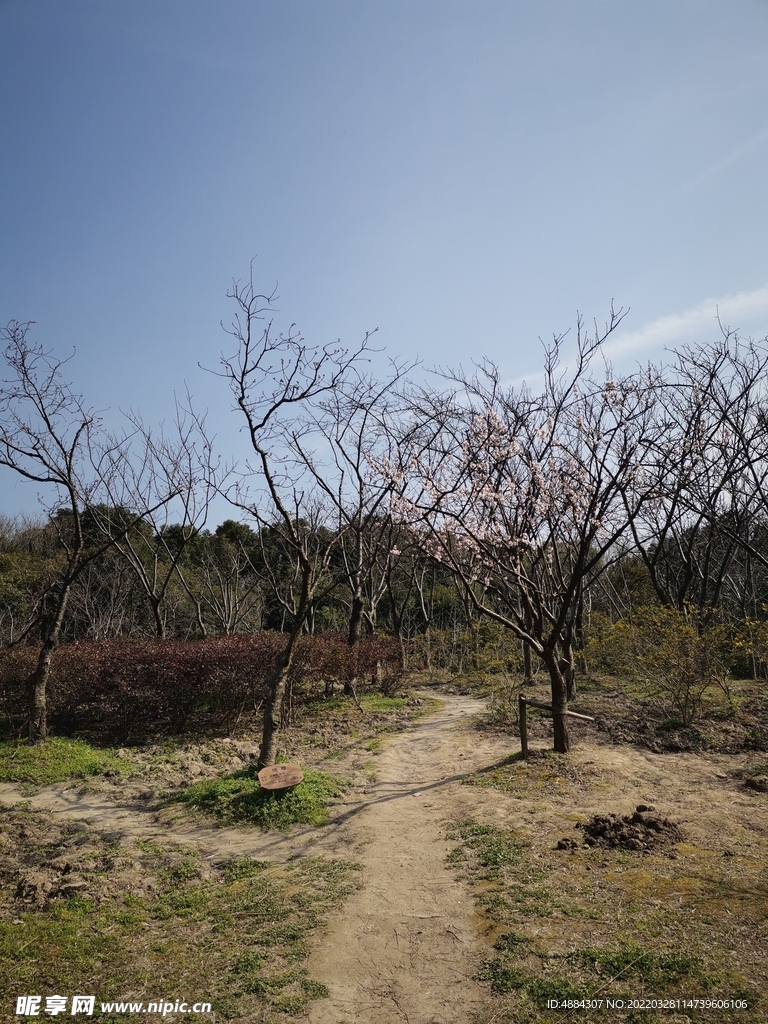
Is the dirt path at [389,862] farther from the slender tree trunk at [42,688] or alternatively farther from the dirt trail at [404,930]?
the slender tree trunk at [42,688]

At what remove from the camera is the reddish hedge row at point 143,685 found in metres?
8.73

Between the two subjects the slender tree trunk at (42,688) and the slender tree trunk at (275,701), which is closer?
the slender tree trunk at (275,701)

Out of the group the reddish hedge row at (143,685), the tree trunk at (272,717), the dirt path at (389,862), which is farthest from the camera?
the reddish hedge row at (143,685)

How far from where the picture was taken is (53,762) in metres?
7.21

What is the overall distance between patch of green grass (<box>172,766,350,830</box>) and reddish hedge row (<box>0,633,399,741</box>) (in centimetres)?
288

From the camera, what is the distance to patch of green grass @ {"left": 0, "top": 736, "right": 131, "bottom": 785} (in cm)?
677

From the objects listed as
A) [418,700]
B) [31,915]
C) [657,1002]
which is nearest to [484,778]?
[657,1002]

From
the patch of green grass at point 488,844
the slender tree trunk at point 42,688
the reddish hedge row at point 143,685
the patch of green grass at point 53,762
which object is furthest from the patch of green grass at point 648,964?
the slender tree trunk at point 42,688

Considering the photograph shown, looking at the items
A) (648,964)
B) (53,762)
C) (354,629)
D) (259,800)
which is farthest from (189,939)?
(354,629)

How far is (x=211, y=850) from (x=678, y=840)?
369 centimetres

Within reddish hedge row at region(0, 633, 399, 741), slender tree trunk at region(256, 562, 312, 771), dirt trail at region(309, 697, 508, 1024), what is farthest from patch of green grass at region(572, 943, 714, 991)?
reddish hedge row at region(0, 633, 399, 741)

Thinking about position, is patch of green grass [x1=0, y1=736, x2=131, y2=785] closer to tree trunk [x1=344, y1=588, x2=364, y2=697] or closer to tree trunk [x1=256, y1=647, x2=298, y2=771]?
tree trunk [x1=256, y1=647, x2=298, y2=771]

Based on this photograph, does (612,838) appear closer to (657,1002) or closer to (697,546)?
(657,1002)

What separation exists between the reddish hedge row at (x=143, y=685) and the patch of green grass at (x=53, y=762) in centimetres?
75
